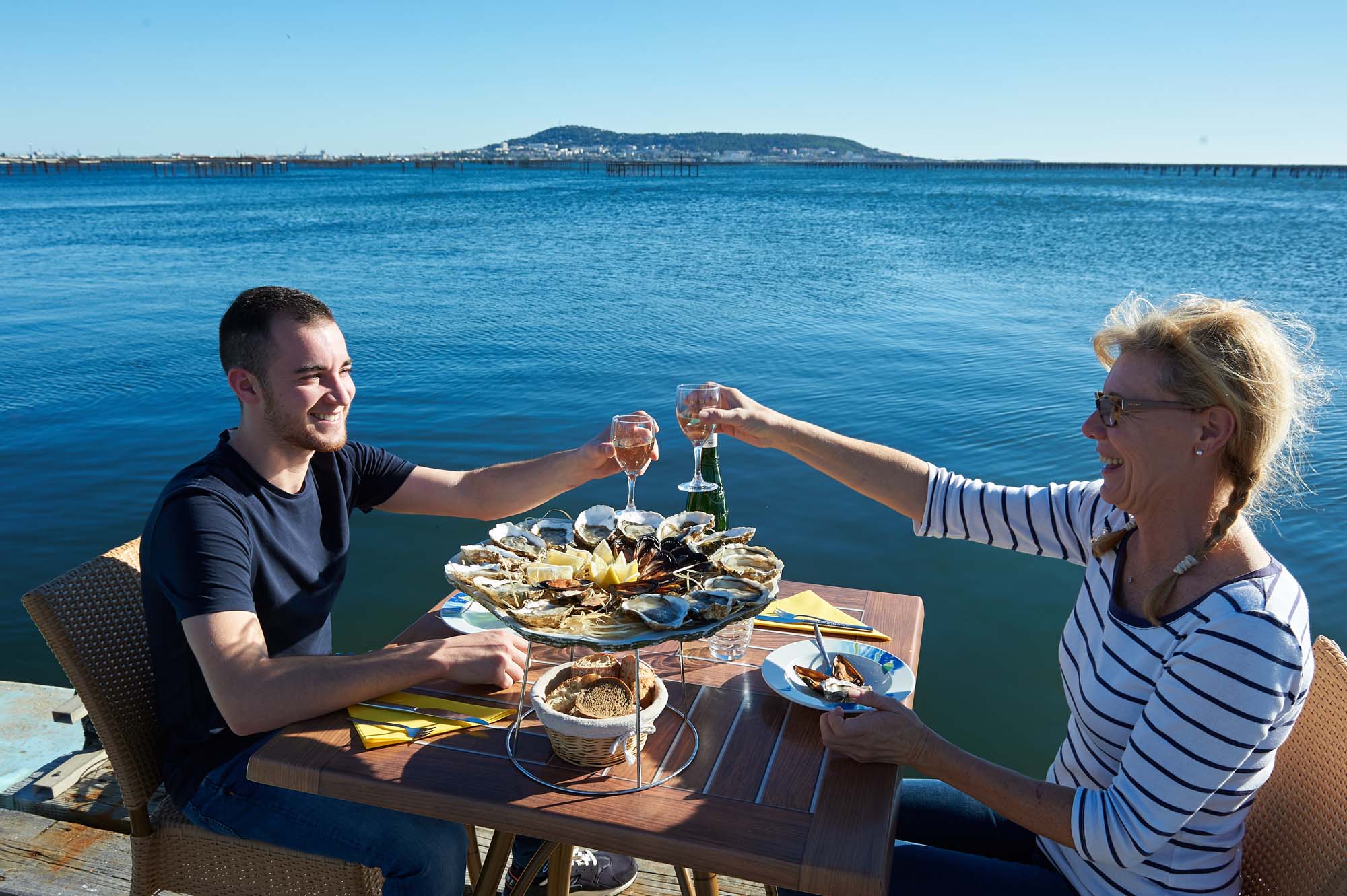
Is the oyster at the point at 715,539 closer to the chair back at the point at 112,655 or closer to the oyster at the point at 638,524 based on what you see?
the oyster at the point at 638,524

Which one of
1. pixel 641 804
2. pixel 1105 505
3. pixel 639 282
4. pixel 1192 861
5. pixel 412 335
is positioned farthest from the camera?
pixel 639 282

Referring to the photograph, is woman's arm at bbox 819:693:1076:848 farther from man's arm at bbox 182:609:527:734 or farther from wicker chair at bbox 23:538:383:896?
wicker chair at bbox 23:538:383:896

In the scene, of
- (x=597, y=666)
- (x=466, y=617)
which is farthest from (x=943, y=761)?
(x=466, y=617)

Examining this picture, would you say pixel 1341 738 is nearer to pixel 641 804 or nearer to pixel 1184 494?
pixel 1184 494

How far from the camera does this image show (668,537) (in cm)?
207

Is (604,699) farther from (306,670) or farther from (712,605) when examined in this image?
(306,670)

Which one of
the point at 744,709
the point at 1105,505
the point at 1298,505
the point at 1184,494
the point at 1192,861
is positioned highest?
the point at 1184,494

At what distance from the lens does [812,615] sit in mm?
2541

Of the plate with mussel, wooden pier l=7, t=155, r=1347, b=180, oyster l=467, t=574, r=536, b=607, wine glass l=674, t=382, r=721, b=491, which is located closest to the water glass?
the plate with mussel

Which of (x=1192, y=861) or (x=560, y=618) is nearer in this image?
(x=560, y=618)

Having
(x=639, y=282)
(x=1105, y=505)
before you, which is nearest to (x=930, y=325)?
(x=639, y=282)

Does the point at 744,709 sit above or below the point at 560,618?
below

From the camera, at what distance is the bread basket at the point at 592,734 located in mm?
1745

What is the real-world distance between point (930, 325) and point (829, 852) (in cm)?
1396
